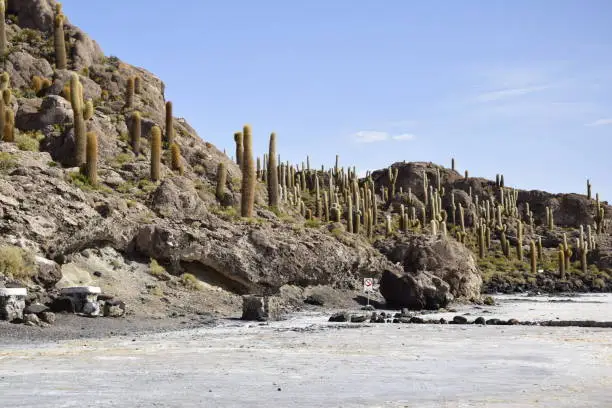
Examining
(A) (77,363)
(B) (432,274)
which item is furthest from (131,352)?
(B) (432,274)

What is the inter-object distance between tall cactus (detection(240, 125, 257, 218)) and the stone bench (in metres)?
18.8

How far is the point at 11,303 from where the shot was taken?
2233 cm

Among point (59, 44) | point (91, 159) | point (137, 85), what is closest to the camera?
point (91, 159)

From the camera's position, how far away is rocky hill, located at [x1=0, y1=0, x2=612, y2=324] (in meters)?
29.7

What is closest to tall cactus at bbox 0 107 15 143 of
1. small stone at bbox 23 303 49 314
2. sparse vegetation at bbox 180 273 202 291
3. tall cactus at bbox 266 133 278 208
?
sparse vegetation at bbox 180 273 202 291

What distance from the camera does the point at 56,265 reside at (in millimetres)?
27422

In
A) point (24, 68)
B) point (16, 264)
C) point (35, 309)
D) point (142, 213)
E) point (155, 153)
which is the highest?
point (24, 68)

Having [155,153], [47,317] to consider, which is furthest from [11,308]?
[155,153]

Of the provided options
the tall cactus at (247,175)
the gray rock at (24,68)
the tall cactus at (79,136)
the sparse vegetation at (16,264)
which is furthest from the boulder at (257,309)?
the gray rock at (24,68)

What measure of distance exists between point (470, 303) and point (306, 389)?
107ft

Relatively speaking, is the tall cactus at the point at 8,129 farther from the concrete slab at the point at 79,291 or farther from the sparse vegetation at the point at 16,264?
the concrete slab at the point at 79,291

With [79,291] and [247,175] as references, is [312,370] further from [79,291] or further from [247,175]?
[247,175]

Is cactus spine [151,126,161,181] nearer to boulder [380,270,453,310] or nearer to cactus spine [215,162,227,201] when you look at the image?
cactus spine [215,162,227,201]

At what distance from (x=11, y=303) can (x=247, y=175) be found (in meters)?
19.3
